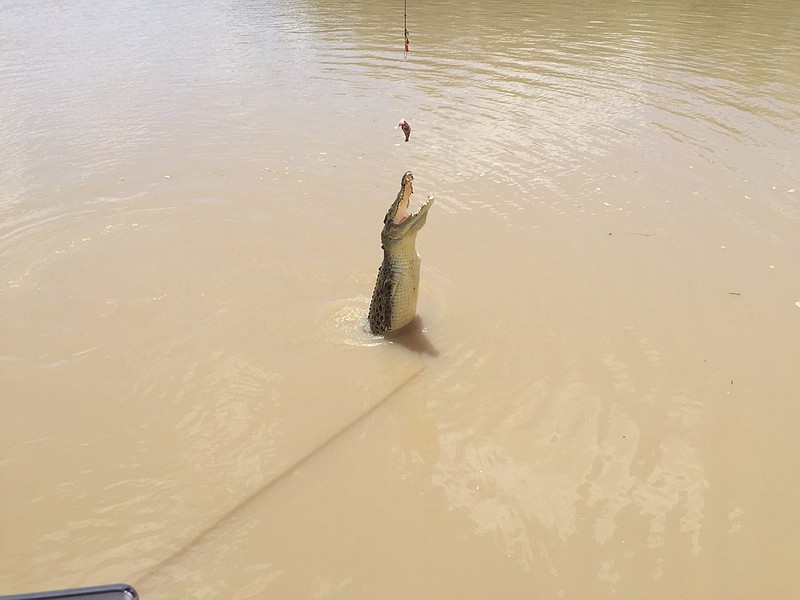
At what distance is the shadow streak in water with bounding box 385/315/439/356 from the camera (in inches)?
157

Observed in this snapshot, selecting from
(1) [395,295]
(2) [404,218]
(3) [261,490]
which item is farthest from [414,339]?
(3) [261,490]

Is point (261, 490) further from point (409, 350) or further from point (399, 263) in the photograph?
point (399, 263)

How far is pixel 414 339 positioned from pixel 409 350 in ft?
0.40

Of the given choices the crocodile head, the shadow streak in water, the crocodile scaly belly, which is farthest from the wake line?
the crocodile head

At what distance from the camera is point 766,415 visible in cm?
335

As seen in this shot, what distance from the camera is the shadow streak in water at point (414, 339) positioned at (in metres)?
3.99

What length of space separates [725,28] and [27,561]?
1447 cm

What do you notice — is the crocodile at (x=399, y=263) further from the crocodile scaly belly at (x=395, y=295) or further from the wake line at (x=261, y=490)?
the wake line at (x=261, y=490)

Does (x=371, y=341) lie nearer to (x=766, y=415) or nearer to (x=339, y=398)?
(x=339, y=398)

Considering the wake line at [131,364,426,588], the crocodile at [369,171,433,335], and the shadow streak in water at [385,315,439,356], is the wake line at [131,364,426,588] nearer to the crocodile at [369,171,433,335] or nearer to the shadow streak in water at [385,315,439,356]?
the shadow streak in water at [385,315,439,356]

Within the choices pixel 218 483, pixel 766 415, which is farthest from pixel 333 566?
pixel 766 415

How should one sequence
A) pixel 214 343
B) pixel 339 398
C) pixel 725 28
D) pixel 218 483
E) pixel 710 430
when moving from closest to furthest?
pixel 218 483, pixel 710 430, pixel 339 398, pixel 214 343, pixel 725 28

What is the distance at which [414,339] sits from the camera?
4090mm

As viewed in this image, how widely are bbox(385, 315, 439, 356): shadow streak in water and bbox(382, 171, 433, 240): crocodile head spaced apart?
2.20 feet
